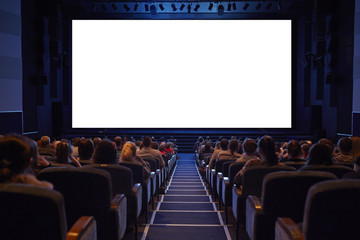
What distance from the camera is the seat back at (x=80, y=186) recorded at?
233cm

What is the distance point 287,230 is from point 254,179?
42.1 inches

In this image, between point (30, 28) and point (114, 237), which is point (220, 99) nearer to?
point (30, 28)

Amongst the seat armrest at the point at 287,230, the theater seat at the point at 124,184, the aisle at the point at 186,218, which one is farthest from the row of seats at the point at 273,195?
the theater seat at the point at 124,184

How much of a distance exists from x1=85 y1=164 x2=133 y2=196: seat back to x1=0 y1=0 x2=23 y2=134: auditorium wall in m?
8.96

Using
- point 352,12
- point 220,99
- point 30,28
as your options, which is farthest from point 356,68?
point 30,28

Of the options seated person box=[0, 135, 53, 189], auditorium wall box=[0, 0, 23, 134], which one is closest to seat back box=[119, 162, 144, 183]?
seated person box=[0, 135, 53, 189]

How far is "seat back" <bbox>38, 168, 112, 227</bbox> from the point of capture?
2.33 metres

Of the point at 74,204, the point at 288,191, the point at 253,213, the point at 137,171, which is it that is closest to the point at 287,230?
the point at 288,191

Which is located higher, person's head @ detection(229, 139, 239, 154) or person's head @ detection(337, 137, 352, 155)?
person's head @ detection(337, 137, 352, 155)

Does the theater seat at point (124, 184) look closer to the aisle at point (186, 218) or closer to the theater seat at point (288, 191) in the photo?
the aisle at point (186, 218)

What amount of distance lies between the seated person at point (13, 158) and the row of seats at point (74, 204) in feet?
0.88

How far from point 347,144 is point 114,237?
306 cm

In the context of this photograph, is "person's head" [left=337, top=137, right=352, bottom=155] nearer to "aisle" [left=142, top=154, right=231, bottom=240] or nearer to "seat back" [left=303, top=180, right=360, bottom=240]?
"aisle" [left=142, top=154, right=231, bottom=240]

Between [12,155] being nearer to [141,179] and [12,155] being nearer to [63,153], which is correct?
[63,153]
